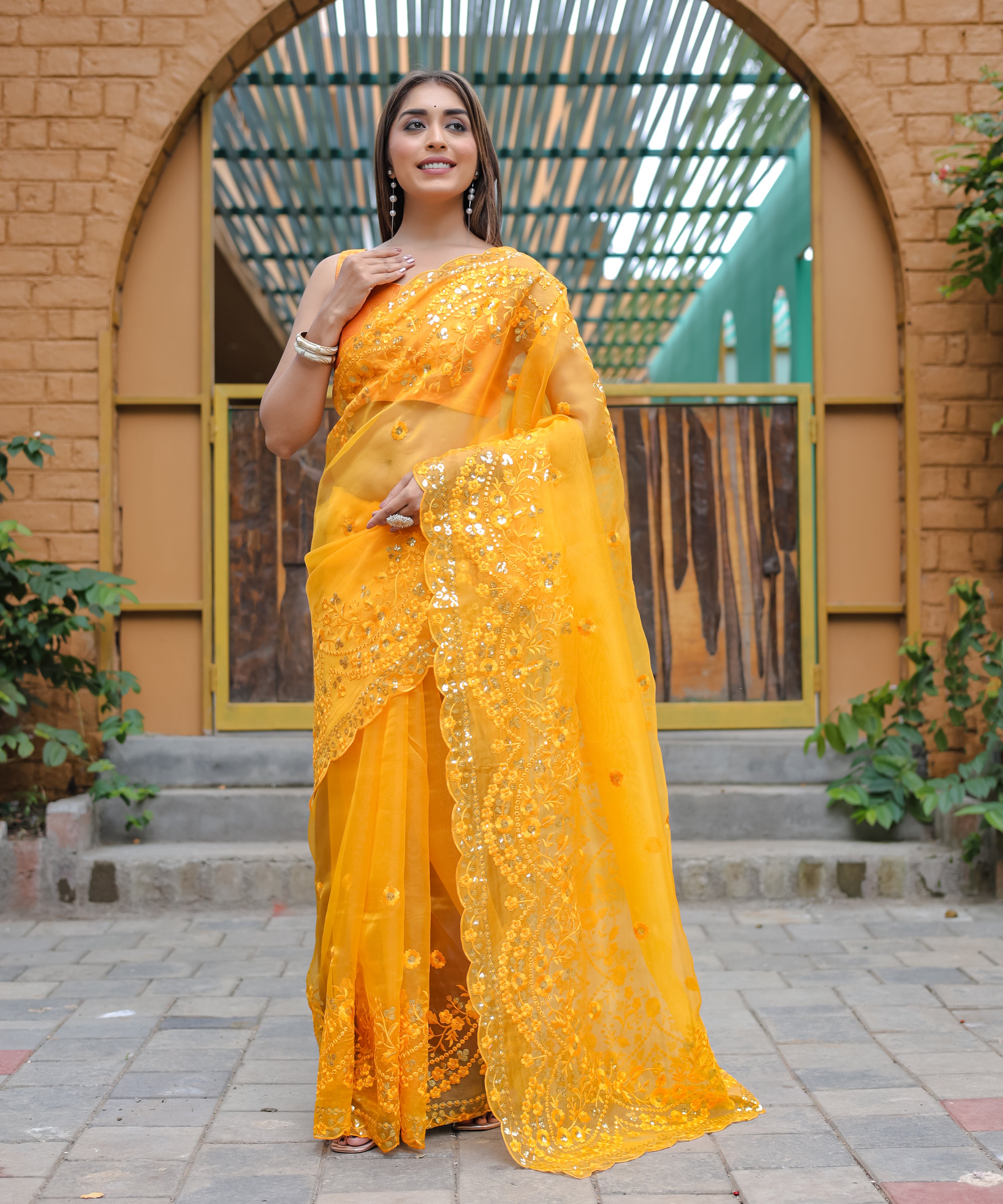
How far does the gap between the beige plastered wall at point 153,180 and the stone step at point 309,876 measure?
0.91 meters

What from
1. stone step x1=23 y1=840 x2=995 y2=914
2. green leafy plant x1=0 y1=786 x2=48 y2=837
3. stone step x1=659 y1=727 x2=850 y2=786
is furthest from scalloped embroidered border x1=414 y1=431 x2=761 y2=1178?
green leafy plant x1=0 y1=786 x2=48 y2=837

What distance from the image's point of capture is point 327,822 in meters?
2.15

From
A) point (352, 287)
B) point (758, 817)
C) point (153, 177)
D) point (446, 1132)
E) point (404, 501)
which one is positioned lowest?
point (446, 1132)

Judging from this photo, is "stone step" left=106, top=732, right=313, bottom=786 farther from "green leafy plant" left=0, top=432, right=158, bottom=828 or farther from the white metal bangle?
the white metal bangle

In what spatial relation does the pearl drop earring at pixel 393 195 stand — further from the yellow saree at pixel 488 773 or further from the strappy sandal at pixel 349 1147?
the strappy sandal at pixel 349 1147

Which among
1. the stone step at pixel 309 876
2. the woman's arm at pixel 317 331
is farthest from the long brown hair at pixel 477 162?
the stone step at pixel 309 876

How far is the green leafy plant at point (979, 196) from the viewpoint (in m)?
3.95

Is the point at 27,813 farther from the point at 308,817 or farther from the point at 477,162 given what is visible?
the point at 477,162

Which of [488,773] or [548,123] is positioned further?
[548,123]

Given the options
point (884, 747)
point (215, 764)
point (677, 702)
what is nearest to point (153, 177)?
point (215, 764)

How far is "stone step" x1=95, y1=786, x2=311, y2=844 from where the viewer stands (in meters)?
4.05

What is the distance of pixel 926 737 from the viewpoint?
4.29 m

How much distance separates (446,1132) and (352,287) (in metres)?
1.52

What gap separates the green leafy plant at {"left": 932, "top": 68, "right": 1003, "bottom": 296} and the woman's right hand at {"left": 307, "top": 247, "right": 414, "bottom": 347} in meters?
2.61
